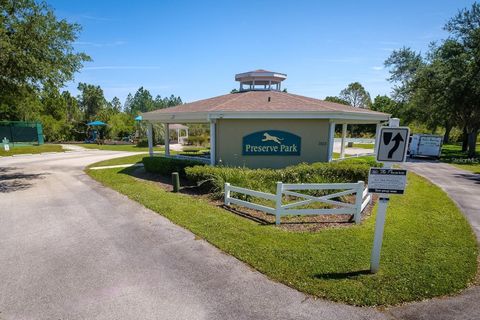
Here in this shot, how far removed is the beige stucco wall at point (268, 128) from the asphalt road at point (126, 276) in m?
5.66

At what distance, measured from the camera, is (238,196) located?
10.2m

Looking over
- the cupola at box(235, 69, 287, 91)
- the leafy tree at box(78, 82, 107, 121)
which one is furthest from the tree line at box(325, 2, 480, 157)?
the leafy tree at box(78, 82, 107, 121)

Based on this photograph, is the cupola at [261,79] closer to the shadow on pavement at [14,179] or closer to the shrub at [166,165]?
the shrub at [166,165]

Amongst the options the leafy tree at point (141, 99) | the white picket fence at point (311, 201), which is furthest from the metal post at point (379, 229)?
the leafy tree at point (141, 99)

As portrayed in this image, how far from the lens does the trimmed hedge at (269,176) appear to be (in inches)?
428

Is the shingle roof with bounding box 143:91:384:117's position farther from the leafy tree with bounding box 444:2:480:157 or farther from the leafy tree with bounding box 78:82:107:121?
the leafy tree with bounding box 78:82:107:121

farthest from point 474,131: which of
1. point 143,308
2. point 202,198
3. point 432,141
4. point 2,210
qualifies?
point 2,210

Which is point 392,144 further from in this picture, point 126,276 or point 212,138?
point 212,138

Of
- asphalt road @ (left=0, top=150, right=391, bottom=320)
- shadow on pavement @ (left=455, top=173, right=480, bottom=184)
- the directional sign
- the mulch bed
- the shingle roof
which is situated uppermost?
the shingle roof

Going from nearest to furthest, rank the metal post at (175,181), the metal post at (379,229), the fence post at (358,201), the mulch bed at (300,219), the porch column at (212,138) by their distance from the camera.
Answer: the metal post at (379,229) < the mulch bed at (300,219) < the fence post at (358,201) < the metal post at (175,181) < the porch column at (212,138)

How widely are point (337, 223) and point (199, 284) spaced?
473 centimetres

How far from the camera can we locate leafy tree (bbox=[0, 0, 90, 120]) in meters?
11.9

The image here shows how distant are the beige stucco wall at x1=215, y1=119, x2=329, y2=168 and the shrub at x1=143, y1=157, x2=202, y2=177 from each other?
5.09 ft

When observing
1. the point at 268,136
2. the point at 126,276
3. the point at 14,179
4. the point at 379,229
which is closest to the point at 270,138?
the point at 268,136
